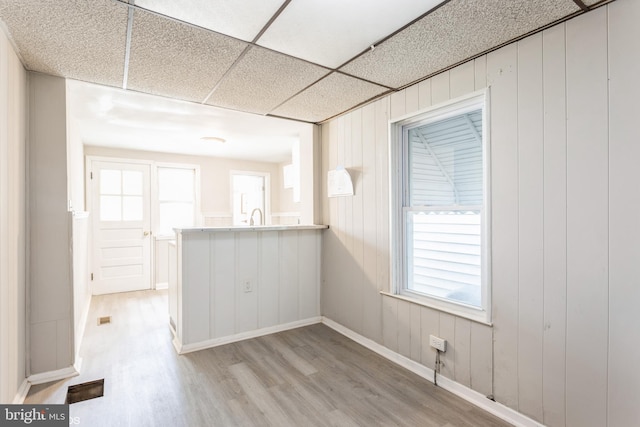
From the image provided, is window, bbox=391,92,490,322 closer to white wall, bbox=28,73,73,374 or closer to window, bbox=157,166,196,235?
white wall, bbox=28,73,73,374

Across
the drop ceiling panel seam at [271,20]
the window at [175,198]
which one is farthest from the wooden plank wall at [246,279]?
→ the window at [175,198]

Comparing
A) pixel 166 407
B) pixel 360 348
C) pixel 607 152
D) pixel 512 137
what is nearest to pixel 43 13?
pixel 166 407

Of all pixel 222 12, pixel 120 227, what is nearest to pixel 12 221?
pixel 222 12

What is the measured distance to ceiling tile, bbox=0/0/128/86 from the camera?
153 cm

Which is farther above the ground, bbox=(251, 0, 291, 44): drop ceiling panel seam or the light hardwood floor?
bbox=(251, 0, 291, 44): drop ceiling panel seam

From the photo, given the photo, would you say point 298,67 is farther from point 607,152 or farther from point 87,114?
point 87,114

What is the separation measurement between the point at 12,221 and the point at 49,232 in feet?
1.40

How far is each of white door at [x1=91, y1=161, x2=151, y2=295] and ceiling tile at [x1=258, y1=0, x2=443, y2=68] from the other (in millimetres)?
4087

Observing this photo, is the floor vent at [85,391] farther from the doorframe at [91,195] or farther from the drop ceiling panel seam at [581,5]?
the drop ceiling panel seam at [581,5]

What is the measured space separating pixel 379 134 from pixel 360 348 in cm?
191

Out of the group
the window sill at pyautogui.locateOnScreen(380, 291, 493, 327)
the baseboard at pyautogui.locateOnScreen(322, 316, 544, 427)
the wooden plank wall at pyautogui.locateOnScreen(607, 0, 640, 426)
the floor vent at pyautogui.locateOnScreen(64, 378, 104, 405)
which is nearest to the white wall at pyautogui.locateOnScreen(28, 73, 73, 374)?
the floor vent at pyautogui.locateOnScreen(64, 378, 104, 405)

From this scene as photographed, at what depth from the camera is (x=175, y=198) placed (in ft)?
17.6

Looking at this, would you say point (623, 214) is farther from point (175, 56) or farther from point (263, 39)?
point (175, 56)

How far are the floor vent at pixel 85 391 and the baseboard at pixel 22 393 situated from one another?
0.77ft
